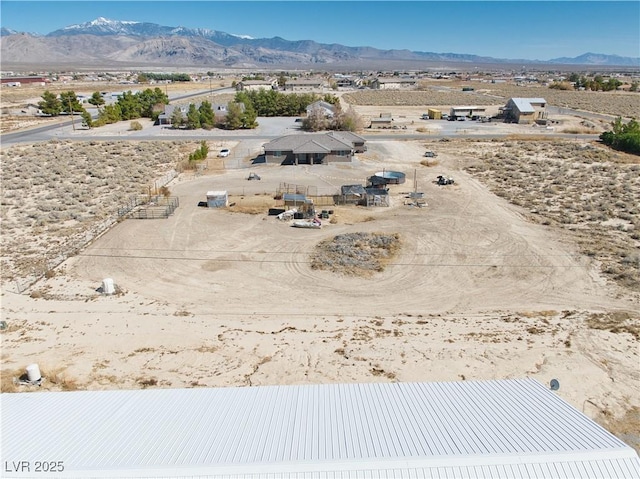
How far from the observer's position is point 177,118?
78438 mm

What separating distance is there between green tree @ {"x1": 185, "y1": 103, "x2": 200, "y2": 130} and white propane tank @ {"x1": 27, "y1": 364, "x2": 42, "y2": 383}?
216 ft

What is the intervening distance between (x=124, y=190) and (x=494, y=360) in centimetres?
3665

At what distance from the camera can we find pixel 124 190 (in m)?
43.2

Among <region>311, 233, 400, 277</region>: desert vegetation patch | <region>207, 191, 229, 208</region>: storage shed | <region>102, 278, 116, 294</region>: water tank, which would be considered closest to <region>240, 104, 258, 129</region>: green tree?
<region>207, 191, 229, 208</region>: storage shed

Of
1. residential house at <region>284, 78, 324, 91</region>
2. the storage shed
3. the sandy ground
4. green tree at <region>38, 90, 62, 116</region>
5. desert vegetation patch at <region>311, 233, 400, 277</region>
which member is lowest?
the sandy ground

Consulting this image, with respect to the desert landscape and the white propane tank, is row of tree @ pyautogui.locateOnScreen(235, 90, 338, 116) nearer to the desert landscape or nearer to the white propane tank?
the desert landscape

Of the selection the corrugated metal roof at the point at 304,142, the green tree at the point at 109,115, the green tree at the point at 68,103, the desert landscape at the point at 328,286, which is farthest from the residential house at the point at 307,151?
the green tree at the point at 68,103

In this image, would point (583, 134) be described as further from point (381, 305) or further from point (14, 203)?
point (14, 203)

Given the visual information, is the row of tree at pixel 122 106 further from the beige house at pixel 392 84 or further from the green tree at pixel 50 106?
the beige house at pixel 392 84

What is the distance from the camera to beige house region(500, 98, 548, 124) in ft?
275

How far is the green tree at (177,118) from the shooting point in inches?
3088

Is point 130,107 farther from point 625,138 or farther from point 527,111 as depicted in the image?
point 625,138

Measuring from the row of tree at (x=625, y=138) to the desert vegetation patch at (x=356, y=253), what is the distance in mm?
44099

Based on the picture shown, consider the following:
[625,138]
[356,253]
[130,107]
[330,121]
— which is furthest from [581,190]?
[130,107]
